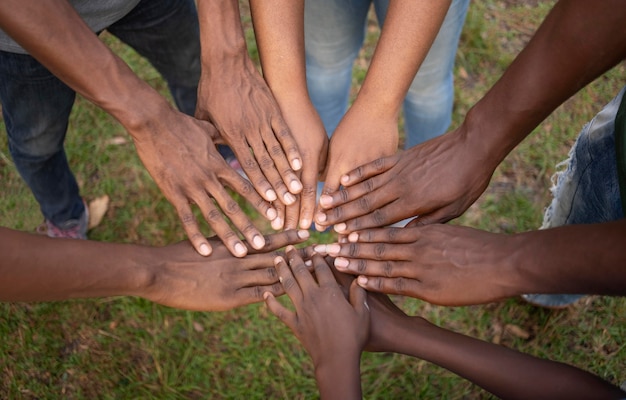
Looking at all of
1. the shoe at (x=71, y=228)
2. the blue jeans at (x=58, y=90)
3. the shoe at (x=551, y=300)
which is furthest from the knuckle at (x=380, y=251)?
the shoe at (x=71, y=228)

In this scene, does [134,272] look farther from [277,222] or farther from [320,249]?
[320,249]

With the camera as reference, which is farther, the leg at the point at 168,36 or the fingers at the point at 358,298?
the leg at the point at 168,36

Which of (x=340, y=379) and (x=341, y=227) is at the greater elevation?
(x=341, y=227)

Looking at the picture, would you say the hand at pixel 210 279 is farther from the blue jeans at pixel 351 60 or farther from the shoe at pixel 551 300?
the shoe at pixel 551 300

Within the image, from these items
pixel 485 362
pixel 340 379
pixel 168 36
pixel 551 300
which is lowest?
pixel 551 300

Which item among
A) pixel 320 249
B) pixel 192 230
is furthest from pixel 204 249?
pixel 320 249

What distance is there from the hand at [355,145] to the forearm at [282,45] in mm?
208

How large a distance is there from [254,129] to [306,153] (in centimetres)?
21

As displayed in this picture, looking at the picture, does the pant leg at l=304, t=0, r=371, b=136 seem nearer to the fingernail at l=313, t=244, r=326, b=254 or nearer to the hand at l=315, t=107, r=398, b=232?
the hand at l=315, t=107, r=398, b=232

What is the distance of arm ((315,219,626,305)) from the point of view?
4.69ft

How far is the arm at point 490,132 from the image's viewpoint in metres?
1.48

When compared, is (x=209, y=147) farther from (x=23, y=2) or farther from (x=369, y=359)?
(x=369, y=359)

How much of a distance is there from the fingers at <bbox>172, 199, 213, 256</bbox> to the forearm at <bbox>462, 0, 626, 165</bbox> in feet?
3.17

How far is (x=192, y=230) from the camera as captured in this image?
1.94m
